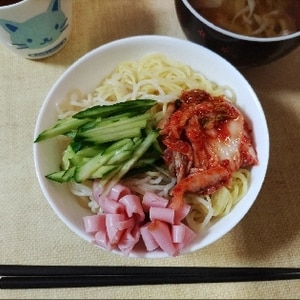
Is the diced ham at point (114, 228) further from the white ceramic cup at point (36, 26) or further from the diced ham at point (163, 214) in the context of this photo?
the white ceramic cup at point (36, 26)

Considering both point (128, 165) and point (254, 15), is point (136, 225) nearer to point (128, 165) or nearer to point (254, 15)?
point (128, 165)

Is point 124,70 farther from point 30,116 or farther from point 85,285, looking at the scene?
point 85,285

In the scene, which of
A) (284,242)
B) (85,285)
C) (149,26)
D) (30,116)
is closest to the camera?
(85,285)

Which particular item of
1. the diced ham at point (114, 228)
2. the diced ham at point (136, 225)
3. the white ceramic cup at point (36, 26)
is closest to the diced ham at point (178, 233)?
the diced ham at point (136, 225)

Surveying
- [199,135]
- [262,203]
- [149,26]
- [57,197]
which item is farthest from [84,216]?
[149,26]

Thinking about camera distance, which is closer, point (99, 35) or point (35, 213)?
point (35, 213)

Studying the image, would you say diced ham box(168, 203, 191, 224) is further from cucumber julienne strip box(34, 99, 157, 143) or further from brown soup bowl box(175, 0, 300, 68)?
brown soup bowl box(175, 0, 300, 68)

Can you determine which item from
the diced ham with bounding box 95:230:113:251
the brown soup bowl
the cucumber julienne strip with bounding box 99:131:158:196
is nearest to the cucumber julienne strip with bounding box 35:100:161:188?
the cucumber julienne strip with bounding box 99:131:158:196

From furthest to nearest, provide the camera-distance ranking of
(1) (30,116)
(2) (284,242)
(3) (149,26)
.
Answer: (3) (149,26) → (1) (30,116) → (2) (284,242)

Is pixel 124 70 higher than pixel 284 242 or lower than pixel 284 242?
higher
